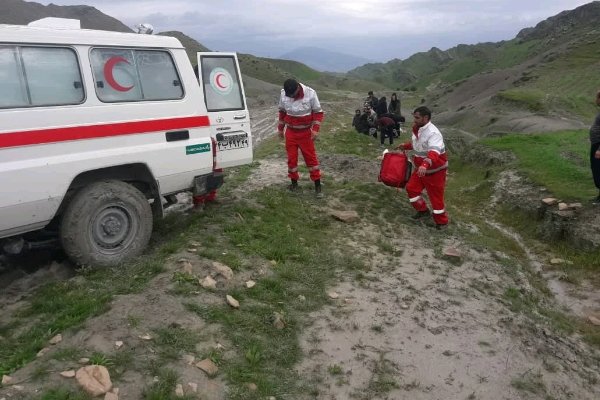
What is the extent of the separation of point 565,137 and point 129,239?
44.5ft

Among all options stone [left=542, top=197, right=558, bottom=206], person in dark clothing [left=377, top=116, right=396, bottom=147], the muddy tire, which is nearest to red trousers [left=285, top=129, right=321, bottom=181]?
the muddy tire

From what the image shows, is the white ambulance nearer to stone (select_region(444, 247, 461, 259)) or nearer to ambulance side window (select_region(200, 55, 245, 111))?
ambulance side window (select_region(200, 55, 245, 111))

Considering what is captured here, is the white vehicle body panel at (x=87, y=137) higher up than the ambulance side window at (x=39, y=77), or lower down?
lower down

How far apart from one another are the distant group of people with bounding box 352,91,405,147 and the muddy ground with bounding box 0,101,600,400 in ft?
38.2

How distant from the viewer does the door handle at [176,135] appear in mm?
5821

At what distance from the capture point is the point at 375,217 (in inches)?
326

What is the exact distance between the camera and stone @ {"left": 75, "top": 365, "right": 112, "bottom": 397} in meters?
3.53

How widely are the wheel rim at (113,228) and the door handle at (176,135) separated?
92 centimetres

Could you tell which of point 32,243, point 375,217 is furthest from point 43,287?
point 375,217

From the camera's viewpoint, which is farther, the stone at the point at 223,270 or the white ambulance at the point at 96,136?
the stone at the point at 223,270

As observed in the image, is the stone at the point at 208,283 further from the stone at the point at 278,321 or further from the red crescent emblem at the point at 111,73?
the red crescent emblem at the point at 111,73

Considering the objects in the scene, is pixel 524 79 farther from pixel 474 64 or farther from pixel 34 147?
pixel 474 64

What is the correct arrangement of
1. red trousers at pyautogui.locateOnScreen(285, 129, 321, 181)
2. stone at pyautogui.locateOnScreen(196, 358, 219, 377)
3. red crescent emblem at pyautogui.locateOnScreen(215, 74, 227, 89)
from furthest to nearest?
red trousers at pyautogui.locateOnScreen(285, 129, 321, 181)
red crescent emblem at pyautogui.locateOnScreen(215, 74, 227, 89)
stone at pyautogui.locateOnScreen(196, 358, 219, 377)

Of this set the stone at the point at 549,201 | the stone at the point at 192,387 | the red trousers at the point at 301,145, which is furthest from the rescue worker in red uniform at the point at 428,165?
the stone at the point at 192,387
